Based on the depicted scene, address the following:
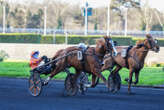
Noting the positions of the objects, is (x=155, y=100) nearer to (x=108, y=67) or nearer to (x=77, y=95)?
(x=77, y=95)

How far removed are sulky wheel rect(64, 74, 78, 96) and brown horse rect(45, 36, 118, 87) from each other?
0.55 feet

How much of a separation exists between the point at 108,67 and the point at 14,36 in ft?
113

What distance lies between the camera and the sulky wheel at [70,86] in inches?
525

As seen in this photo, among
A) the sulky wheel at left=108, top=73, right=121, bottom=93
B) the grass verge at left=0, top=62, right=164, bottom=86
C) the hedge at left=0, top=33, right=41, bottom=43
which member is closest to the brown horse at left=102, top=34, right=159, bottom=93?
the sulky wheel at left=108, top=73, right=121, bottom=93

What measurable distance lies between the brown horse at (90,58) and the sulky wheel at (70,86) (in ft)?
0.55

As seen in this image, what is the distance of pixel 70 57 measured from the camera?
1342 centimetres

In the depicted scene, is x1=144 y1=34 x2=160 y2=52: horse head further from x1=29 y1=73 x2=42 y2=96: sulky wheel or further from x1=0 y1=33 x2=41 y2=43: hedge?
x1=0 y1=33 x2=41 y2=43: hedge

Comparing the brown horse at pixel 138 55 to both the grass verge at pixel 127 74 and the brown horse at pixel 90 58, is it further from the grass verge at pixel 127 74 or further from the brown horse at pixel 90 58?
the grass verge at pixel 127 74

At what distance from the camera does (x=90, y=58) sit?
13023mm

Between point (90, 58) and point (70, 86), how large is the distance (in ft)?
3.56

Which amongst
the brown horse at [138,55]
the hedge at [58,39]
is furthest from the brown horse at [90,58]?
the hedge at [58,39]

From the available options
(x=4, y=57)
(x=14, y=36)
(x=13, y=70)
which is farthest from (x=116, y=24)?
(x=13, y=70)

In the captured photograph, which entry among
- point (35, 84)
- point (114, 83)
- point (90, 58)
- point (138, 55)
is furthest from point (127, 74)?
point (35, 84)

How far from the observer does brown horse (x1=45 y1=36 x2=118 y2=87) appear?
12930 mm
